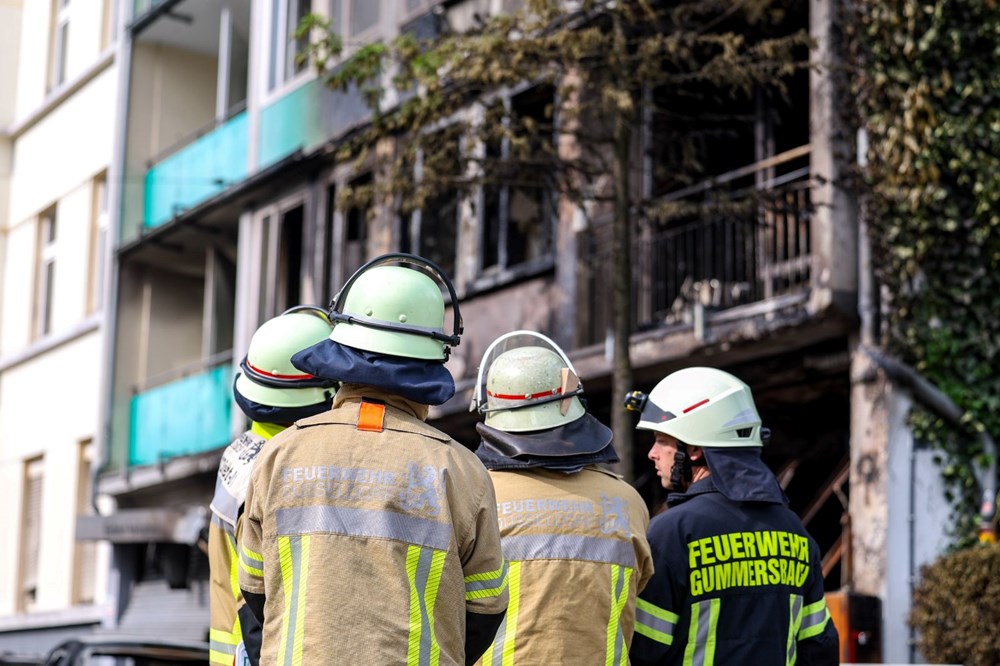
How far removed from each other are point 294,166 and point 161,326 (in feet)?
17.4

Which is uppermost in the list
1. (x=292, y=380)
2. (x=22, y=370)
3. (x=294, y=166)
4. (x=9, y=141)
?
(x=9, y=141)

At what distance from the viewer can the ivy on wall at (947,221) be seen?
12258 millimetres

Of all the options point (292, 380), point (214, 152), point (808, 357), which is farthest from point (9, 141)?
point (292, 380)

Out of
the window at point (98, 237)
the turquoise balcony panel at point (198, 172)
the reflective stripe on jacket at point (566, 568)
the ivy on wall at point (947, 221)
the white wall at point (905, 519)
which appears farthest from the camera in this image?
the window at point (98, 237)

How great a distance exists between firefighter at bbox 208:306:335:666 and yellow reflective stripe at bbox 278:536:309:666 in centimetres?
96

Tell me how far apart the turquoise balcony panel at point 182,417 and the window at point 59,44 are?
21.5ft

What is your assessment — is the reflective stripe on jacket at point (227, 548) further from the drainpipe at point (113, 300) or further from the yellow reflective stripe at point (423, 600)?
the drainpipe at point (113, 300)

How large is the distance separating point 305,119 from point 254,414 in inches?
A: 618

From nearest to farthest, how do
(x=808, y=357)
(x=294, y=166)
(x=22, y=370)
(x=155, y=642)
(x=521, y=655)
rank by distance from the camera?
(x=521, y=655) < (x=155, y=642) < (x=808, y=357) < (x=294, y=166) < (x=22, y=370)

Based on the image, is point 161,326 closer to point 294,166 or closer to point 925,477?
point 294,166

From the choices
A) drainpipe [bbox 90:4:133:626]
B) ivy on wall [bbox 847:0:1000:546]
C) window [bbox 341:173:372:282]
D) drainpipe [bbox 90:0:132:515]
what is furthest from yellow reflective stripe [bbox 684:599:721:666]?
drainpipe [bbox 90:0:132:515]

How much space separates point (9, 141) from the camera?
93.8 ft

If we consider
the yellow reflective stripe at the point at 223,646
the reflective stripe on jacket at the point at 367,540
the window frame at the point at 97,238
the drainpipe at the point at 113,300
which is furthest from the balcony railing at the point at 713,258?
the window frame at the point at 97,238

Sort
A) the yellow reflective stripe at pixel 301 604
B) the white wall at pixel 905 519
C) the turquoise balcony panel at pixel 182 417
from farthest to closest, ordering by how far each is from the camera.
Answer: the turquoise balcony panel at pixel 182 417
the white wall at pixel 905 519
the yellow reflective stripe at pixel 301 604
